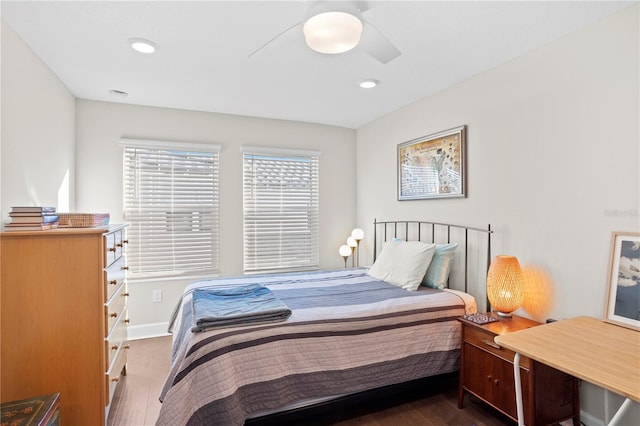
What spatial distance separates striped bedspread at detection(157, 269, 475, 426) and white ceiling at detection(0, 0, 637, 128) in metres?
1.70

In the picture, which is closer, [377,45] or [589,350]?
[589,350]

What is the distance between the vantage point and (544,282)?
2.22 meters

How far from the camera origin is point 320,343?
193cm

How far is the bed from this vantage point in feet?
5.46

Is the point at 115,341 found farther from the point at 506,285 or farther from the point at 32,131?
the point at 506,285

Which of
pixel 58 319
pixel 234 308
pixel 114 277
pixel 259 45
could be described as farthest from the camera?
pixel 259 45

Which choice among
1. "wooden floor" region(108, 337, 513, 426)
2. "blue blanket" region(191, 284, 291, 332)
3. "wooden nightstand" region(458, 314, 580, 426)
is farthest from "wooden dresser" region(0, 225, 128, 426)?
"wooden nightstand" region(458, 314, 580, 426)

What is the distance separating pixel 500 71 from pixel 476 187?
0.92 metres

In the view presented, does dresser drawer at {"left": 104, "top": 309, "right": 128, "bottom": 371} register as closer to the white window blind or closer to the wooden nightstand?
the white window blind

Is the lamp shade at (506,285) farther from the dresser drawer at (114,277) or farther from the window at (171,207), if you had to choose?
the window at (171,207)

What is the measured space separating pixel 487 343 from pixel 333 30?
2.01m

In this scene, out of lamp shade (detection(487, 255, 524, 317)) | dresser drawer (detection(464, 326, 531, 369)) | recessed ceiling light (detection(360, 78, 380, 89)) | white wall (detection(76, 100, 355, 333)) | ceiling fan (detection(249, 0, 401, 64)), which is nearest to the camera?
ceiling fan (detection(249, 0, 401, 64))

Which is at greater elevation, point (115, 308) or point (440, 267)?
point (440, 267)

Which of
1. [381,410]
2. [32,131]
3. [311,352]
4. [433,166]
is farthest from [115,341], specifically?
[433,166]
